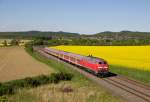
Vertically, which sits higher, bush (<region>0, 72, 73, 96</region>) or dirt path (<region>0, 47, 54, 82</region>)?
bush (<region>0, 72, 73, 96</region>)

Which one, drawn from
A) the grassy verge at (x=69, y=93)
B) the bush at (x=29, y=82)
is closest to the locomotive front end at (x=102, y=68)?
the grassy verge at (x=69, y=93)

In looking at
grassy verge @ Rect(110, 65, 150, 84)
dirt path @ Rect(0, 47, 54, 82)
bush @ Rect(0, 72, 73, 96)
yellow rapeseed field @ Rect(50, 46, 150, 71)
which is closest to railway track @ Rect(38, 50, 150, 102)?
grassy verge @ Rect(110, 65, 150, 84)

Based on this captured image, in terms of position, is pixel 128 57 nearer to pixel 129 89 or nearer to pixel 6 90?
pixel 129 89

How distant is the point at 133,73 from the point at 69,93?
40.0ft

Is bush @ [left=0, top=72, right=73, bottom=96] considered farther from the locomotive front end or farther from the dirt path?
the dirt path

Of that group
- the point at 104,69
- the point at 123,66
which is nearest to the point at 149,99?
the point at 104,69

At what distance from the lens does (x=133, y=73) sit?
39.8m

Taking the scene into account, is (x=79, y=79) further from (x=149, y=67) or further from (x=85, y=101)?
(x=85, y=101)

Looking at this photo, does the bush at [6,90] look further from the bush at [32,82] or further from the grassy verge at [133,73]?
the grassy verge at [133,73]

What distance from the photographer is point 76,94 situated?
1153 inches

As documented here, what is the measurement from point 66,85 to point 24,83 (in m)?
4.55

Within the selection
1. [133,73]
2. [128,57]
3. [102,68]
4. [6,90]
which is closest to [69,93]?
[6,90]

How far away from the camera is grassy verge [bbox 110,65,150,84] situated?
3599 centimetres

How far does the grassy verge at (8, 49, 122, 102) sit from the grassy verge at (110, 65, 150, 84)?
5413 mm
